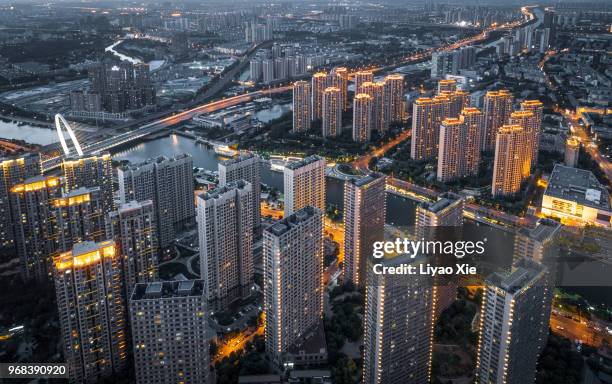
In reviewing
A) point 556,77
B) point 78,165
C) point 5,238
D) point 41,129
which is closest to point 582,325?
point 78,165

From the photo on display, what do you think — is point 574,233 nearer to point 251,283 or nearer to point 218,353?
point 251,283

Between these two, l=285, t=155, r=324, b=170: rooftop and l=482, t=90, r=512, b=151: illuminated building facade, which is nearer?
l=285, t=155, r=324, b=170: rooftop

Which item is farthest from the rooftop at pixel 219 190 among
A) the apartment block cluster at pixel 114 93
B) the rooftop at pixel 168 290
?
the apartment block cluster at pixel 114 93

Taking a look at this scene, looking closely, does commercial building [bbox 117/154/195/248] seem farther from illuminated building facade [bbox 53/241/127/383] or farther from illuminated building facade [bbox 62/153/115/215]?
illuminated building facade [bbox 53/241/127/383]

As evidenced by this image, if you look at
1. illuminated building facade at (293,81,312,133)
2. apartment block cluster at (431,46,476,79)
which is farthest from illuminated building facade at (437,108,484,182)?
apartment block cluster at (431,46,476,79)

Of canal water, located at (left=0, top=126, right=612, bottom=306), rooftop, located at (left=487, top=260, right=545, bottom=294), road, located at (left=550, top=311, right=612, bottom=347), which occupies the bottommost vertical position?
road, located at (left=550, top=311, right=612, bottom=347)

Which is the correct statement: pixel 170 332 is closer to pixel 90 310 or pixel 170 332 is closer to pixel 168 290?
pixel 168 290
